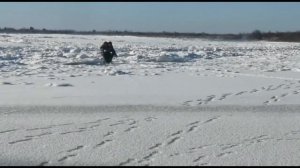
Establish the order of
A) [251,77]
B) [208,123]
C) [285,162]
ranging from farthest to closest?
1. [251,77]
2. [208,123]
3. [285,162]

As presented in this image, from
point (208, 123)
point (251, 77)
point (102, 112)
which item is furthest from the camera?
point (251, 77)

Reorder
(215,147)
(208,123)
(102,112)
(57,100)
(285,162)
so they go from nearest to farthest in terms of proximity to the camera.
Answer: (285,162) < (215,147) < (208,123) < (102,112) < (57,100)

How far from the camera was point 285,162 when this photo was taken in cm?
457

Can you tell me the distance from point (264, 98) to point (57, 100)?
12.2 feet

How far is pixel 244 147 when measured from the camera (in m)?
5.14

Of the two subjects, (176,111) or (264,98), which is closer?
(176,111)

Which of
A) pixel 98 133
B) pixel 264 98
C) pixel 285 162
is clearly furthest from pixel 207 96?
pixel 285 162

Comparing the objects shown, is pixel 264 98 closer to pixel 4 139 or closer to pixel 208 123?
pixel 208 123

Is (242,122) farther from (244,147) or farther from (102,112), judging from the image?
(102,112)

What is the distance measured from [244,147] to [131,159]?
1.26m

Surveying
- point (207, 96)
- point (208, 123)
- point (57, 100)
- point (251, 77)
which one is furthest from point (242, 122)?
point (251, 77)

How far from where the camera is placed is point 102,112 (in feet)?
24.2

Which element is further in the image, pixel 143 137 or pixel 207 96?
pixel 207 96

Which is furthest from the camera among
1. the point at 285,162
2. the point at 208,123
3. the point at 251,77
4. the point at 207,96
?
the point at 251,77
